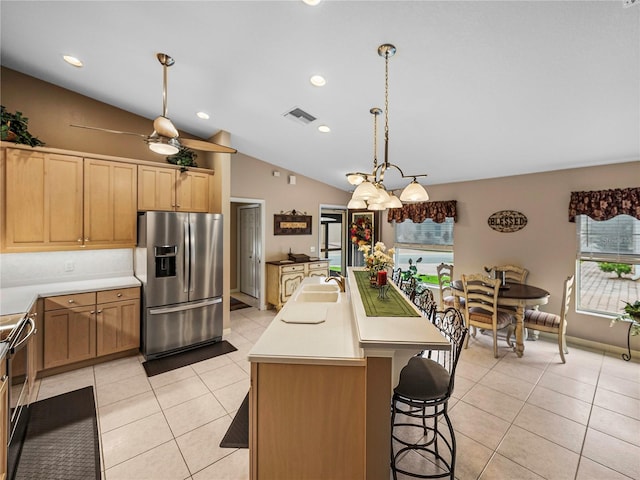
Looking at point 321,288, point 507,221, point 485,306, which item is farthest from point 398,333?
point 507,221

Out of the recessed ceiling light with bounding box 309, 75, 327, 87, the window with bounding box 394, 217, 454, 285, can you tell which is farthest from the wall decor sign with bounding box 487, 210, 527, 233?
the recessed ceiling light with bounding box 309, 75, 327, 87

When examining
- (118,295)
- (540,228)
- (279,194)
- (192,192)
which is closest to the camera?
(118,295)

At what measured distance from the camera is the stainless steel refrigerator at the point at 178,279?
321 cm

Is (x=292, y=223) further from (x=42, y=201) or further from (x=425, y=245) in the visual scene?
(x=42, y=201)

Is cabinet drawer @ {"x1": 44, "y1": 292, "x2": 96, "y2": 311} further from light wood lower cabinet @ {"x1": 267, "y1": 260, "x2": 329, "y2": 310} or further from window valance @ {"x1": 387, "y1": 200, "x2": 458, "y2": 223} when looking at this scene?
window valance @ {"x1": 387, "y1": 200, "x2": 458, "y2": 223}

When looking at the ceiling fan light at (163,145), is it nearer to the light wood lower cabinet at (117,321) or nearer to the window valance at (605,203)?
the light wood lower cabinet at (117,321)

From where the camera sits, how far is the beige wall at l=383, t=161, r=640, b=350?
11.6ft

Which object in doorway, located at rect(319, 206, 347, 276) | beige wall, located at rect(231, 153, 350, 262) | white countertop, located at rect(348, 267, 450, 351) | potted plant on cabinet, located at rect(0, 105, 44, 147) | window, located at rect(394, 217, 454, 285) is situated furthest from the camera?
doorway, located at rect(319, 206, 347, 276)

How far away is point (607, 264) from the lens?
3596mm

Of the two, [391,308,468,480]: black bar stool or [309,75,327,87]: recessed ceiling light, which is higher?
[309,75,327,87]: recessed ceiling light

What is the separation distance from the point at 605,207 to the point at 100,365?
20.9ft

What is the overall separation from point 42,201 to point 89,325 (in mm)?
1393

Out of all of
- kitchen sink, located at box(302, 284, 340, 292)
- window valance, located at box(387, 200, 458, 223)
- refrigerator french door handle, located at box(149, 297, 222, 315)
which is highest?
window valance, located at box(387, 200, 458, 223)

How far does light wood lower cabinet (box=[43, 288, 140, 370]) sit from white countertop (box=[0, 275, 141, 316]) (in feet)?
0.19
